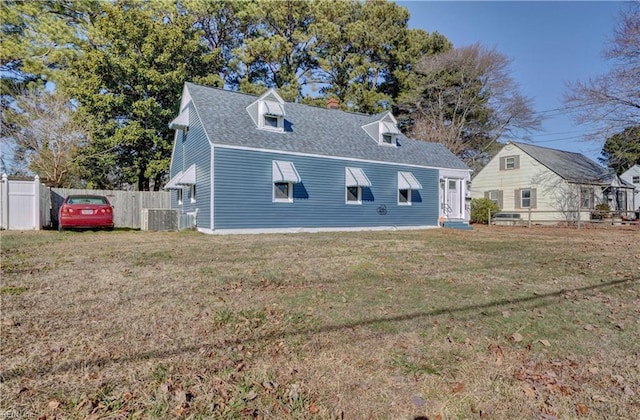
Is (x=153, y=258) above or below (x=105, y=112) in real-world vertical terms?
below

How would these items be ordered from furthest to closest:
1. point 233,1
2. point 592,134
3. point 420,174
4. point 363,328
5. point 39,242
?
1. point 233,1
2. point 592,134
3. point 420,174
4. point 39,242
5. point 363,328

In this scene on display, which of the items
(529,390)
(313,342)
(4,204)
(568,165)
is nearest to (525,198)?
(568,165)

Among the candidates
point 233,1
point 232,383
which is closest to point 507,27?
point 233,1

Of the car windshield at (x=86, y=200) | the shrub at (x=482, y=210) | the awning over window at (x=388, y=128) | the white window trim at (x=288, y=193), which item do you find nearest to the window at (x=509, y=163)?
the shrub at (x=482, y=210)

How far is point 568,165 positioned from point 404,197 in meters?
16.9

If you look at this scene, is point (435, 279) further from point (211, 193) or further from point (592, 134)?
point (592, 134)

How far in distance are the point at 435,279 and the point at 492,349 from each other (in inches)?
106

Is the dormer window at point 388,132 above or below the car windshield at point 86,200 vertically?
above

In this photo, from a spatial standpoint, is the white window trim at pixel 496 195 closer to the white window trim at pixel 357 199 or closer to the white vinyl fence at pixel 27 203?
the white window trim at pixel 357 199

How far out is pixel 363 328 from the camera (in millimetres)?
3814

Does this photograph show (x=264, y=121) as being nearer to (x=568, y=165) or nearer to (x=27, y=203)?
(x=27, y=203)

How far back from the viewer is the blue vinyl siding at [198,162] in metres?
13.9

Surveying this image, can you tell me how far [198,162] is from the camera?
15.2 m

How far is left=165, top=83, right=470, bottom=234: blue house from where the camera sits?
1384 cm
